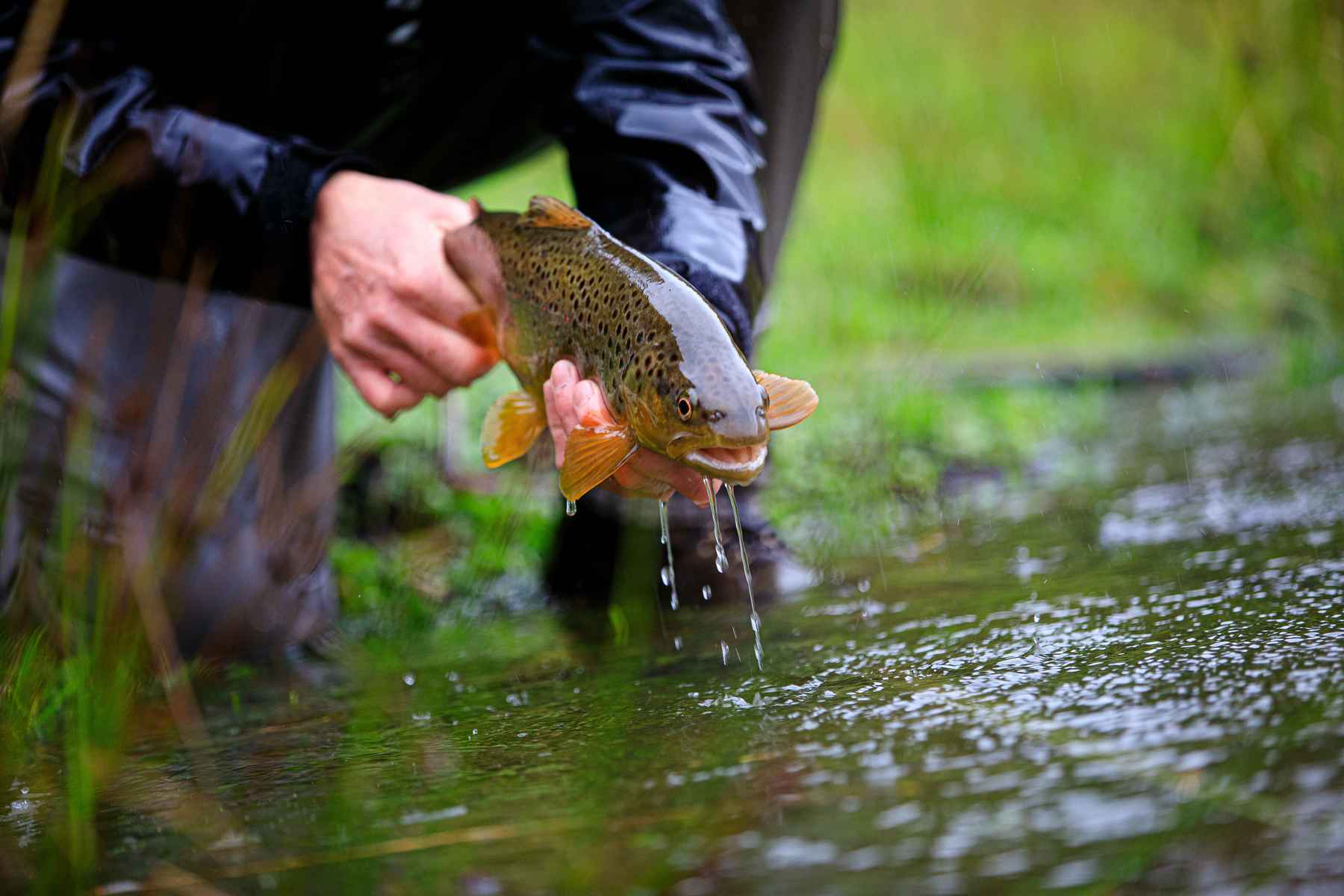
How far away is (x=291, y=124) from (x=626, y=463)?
1.49 m

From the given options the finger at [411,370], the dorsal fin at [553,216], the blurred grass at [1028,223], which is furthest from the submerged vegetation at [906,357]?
the dorsal fin at [553,216]

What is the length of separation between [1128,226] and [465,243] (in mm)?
6197

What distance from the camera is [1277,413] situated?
369 cm

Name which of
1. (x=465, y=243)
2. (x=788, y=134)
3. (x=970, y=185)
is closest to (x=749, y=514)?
(x=465, y=243)

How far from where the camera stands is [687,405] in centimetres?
148

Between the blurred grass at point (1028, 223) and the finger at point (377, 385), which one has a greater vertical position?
the finger at point (377, 385)

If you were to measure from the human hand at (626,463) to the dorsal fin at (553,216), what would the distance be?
22 centimetres

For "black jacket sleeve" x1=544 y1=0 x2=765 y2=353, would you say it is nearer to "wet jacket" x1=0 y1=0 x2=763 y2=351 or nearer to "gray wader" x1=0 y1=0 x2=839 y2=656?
"wet jacket" x1=0 y1=0 x2=763 y2=351

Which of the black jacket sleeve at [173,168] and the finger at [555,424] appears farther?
the black jacket sleeve at [173,168]

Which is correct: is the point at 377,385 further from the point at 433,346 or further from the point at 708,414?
the point at 708,414

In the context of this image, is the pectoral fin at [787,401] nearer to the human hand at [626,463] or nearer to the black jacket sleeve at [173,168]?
the human hand at [626,463]

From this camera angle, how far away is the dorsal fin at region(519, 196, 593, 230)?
1.87m

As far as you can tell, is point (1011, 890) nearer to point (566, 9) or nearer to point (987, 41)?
point (566, 9)

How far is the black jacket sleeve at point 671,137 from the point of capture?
202cm
